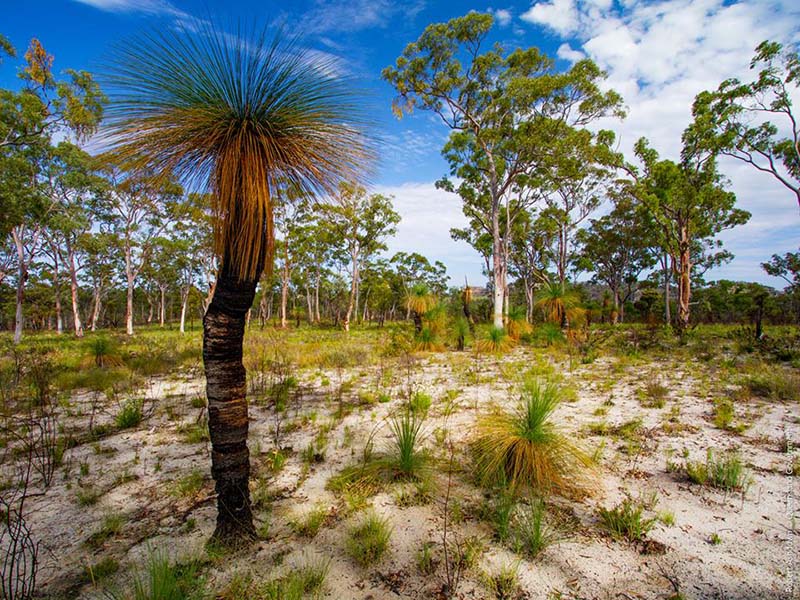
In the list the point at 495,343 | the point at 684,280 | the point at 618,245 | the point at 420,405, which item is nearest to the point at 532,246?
the point at 618,245

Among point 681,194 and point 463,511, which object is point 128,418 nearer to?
point 463,511

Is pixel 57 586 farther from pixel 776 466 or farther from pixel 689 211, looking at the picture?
pixel 689 211

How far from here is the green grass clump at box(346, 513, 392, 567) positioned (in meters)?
2.38

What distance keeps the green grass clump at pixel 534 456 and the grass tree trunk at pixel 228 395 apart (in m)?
2.18

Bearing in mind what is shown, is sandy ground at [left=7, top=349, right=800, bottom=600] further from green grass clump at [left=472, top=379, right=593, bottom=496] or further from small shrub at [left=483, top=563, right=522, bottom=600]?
green grass clump at [left=472, top=379, right=593, bottom=496]

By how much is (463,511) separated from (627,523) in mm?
1224

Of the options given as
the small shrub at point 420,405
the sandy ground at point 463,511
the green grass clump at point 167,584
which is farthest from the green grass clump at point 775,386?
the green grass clump at point 167,584

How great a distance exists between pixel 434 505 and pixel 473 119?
53.3 feet

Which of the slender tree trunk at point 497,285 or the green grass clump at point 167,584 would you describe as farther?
the slender tree trunk at point 497,285

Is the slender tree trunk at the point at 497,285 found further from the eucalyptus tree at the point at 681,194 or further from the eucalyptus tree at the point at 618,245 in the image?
the eucalyptus tree at the point at 618,245

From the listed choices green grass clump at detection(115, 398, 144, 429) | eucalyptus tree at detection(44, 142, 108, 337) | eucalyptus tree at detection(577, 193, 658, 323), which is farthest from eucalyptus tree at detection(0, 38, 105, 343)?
eucalyptus tree at detection(577, 193, 658, 323)

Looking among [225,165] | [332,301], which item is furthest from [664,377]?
[332,301]

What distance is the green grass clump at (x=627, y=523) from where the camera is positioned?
2.50 m

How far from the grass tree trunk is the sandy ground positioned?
35 cm
